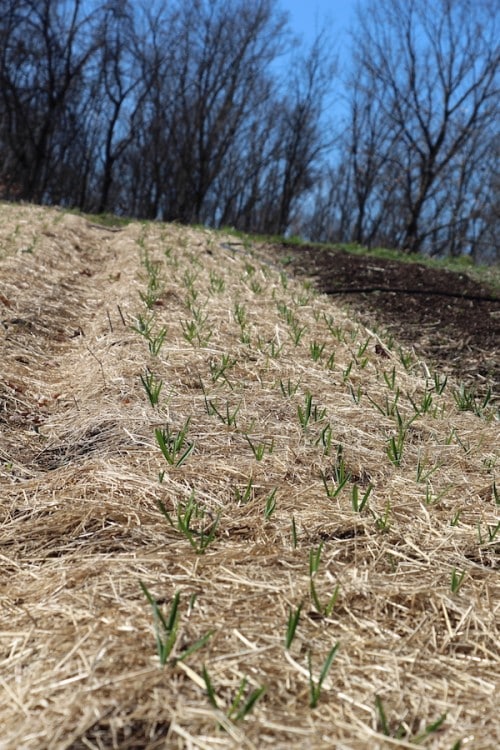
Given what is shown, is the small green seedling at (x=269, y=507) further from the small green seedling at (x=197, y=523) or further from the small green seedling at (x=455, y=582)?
the small green seedling at (x=455, y=582)

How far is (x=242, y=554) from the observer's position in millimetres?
1850

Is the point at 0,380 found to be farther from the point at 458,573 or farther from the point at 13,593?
the point at 458,573

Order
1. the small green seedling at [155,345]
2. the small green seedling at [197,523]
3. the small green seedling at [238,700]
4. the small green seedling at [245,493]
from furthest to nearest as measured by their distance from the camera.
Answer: the small green seedling at [155,345] < the small green seedling at [245,493] < the small green seedling at [197,523] < the small green seedling at [238,700]

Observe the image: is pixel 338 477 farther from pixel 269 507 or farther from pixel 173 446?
pixel 173 446

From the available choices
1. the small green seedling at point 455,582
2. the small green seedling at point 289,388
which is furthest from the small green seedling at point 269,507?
the small green seedling at point 289,388

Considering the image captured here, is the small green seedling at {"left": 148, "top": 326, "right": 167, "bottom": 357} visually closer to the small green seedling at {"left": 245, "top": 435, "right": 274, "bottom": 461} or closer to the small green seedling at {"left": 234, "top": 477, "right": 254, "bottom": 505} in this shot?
the small green seedling at {"left": 245, "top": 435, "right": 274, "bottom": 461}

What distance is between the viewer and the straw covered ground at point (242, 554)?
1.27m

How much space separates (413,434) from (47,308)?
3.42m

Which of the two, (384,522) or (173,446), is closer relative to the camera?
(384,522)

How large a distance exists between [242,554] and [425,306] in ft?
17.0

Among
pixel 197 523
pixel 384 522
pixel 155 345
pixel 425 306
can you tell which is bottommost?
pixel 197 523

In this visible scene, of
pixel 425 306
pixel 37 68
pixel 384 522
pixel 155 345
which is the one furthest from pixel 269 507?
pixel 37 68

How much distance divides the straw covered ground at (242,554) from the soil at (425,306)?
1.03m

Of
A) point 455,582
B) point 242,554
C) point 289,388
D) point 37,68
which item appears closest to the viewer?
point 455,582
